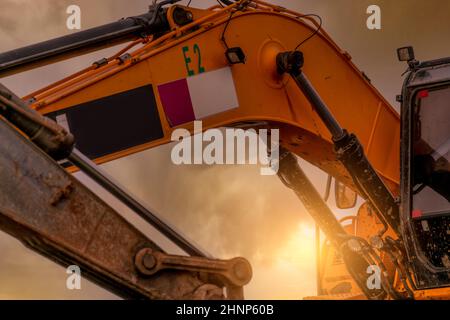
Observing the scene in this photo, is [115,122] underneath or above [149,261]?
above

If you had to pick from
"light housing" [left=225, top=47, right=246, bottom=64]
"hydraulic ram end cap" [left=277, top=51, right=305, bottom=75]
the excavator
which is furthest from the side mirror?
"light housing" [left=225, top=47, right=246, bottom=64]

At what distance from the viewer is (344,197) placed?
616 centimetres

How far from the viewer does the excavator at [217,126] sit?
8.02 feet

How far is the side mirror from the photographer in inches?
241

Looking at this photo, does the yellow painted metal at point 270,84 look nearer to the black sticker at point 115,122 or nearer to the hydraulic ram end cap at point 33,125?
the black sticker at point 115,122

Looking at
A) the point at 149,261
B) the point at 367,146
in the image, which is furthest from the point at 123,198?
the point at 367,146

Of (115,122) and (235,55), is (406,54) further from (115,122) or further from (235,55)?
(115,122)

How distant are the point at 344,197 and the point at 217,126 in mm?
2413

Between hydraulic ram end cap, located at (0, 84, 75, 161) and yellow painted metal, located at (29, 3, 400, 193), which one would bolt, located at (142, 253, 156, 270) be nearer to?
hydraulic ram end cap, located at (0, 84, 75, 161)

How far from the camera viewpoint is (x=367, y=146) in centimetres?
552

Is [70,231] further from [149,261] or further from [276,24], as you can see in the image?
[276,24]

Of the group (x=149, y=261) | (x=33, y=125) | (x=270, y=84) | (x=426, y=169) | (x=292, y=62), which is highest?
(x=292, y=62)

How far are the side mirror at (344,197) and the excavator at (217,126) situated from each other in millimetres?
15

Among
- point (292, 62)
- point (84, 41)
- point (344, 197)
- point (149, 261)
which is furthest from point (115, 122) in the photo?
point (344, 197)
